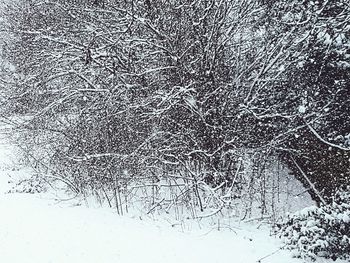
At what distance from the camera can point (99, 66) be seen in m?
11.7

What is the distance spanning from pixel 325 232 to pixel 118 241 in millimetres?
4269

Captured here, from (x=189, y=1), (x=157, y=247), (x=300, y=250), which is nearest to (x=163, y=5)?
(x=189, y=1)

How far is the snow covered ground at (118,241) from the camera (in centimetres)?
730

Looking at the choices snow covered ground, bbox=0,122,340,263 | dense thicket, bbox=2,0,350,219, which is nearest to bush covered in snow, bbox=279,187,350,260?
snow covered ground, bbox=0,122,340,263

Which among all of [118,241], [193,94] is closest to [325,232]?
[118,241]

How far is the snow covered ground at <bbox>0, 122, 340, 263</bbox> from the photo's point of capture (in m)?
7.30

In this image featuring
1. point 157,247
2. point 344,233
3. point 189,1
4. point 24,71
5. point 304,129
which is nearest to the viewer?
point 344,233

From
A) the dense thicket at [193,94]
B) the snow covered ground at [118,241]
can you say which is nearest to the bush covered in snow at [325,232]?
the snow covered ground at [118,241]

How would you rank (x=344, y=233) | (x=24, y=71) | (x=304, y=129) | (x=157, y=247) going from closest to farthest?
(x=344, y=233), (x=157, y=247), (x=304, y=129), (x=24, y=71)

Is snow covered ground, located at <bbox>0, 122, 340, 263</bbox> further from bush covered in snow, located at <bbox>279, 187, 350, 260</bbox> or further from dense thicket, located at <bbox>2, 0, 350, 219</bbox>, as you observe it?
dense thicket, located at <bbox>2, 0, 350, 219</bbox>

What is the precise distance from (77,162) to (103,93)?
2.48 metres

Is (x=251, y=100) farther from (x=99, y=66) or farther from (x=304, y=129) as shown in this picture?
(x=99, y=66)

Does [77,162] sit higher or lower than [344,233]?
higher

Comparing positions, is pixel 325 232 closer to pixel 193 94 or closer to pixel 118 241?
pixel 118 241
